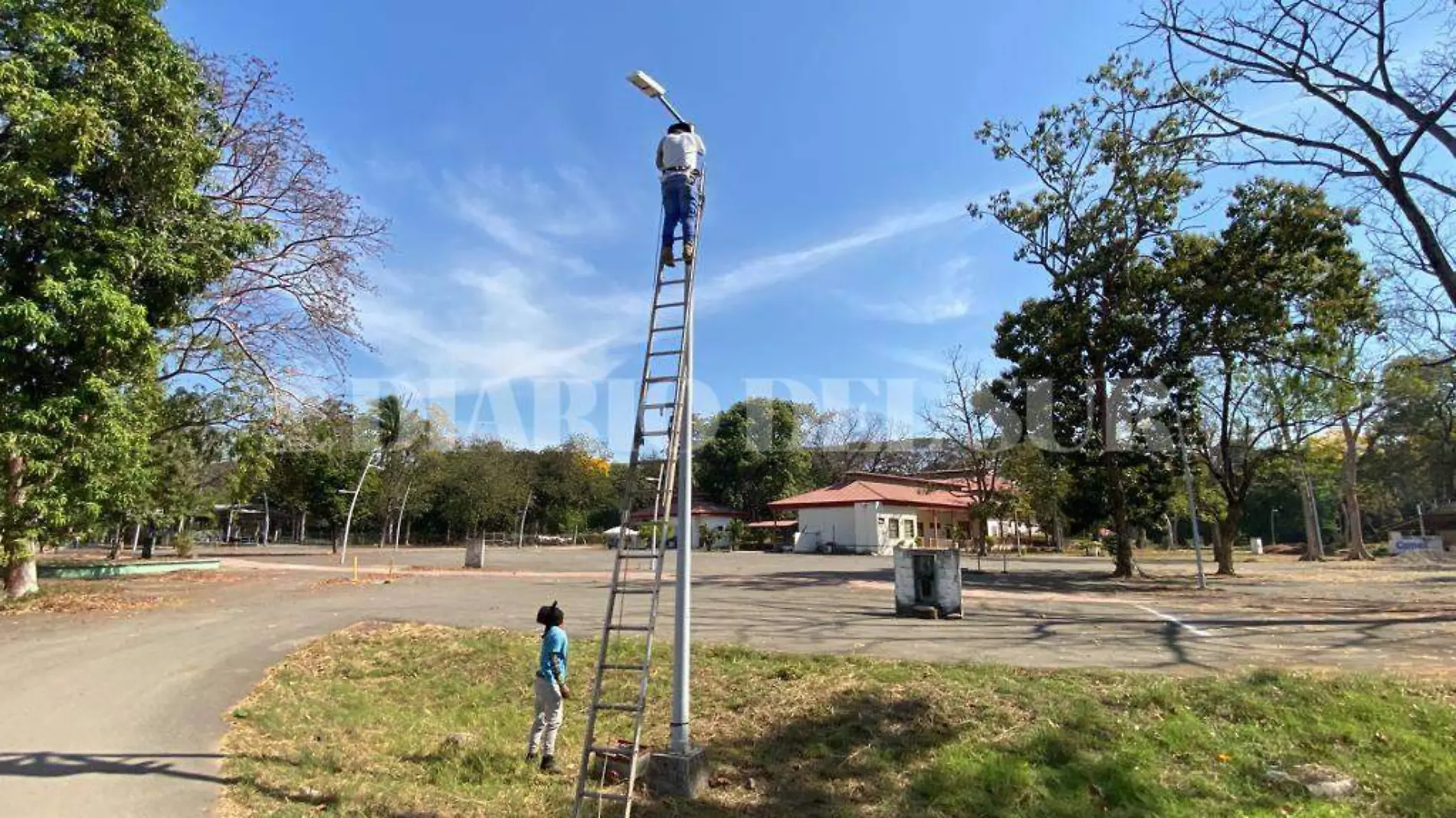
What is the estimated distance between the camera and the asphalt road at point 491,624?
662cm

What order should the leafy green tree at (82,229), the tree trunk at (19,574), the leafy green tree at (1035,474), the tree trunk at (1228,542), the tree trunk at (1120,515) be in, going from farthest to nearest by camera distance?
the leafy green tree at (1035,474) → the tree trunk at (1228,542) → the tree trunk at (1120,515) → the tree trunk at (19,574) → the leafy green tree at (82,229)

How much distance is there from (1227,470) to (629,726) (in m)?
24.4

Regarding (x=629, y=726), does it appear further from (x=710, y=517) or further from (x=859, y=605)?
(x=710, y=517)

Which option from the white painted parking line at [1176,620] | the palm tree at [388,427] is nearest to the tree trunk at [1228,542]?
the white painted parking line at [1176,620]

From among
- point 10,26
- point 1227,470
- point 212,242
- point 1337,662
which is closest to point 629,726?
point 1337,662

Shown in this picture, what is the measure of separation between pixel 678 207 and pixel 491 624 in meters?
9.25

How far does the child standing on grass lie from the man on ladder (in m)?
3.16

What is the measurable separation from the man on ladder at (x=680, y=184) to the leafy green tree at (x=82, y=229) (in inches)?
470

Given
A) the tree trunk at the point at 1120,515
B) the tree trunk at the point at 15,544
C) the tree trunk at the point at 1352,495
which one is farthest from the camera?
the tree trunk at the point at 1352,495

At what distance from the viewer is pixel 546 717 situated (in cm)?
671

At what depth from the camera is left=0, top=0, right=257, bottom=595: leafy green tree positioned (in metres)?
12.8

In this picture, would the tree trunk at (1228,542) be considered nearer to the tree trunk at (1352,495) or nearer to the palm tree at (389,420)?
the tree trunk at (1352,495)

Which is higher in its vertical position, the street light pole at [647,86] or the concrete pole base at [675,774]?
the street light pole at [647,86]

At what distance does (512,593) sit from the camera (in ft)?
59.8
